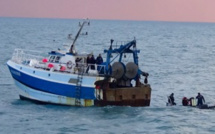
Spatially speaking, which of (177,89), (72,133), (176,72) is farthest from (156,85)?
(72,133)

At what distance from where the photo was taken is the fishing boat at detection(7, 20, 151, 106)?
3694cm

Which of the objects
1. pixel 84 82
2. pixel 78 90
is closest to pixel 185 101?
pixel 84 82

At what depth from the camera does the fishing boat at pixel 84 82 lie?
3694cm

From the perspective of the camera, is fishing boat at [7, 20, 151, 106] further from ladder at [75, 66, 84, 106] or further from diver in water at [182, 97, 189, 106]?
diver in water at [182, 97, 189, 106]

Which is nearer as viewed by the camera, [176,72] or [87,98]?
[87,98]

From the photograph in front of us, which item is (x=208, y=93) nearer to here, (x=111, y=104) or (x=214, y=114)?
(x=214, y=114)

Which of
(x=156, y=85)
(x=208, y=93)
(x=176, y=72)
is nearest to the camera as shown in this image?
(x=208, y=93)

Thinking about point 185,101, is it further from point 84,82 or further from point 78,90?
point 78,90

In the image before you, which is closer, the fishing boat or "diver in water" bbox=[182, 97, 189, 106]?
the fishing boat

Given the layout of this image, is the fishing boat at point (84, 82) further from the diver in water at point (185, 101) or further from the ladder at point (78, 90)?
the diver in water at point (185, 101)

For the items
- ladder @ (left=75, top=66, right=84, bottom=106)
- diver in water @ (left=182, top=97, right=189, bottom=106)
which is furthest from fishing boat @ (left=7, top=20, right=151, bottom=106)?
diver in water @ (left=182, top=97, right=189, bottom=106)

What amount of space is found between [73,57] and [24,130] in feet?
27.2

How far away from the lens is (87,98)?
37156 mm

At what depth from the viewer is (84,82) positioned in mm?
37062
